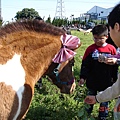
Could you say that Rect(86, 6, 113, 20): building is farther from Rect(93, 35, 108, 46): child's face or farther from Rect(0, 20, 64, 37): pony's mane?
Rect(0, 20, 64, 37): pony's mane

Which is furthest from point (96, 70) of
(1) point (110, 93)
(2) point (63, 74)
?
(1) point (110, 93)

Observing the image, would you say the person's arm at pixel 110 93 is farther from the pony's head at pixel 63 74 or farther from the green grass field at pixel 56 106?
the green grass field at pixel 56 106

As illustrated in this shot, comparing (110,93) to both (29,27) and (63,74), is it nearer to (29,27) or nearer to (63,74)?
(63,74)

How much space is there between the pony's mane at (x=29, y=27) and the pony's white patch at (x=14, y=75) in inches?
12.1

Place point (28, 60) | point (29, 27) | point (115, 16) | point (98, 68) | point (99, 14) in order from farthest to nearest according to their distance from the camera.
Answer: point (99, 14) < point (98, 68) < point (29, 27) < point (28, 60) < point (115, 16)

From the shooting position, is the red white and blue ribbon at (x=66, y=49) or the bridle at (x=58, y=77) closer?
the red white and blue ribbon at (x=66, y=49)

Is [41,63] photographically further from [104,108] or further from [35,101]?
[35,101]

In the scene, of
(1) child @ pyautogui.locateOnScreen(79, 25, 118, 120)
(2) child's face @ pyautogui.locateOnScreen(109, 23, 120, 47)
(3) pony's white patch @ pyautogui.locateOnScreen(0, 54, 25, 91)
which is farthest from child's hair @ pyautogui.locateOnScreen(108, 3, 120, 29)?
(1) child @ pyautogui.locateOnScreen(79, 25, 118, 120)

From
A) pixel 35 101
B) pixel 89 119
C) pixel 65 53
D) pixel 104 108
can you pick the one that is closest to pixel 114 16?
pixel 65 53

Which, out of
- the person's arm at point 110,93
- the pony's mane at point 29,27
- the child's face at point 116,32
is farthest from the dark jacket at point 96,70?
the child's face at point 116,32

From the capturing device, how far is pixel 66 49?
115 inches

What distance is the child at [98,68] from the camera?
3.61m

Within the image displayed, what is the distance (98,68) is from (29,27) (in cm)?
133

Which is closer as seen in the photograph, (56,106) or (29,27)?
(29,27)
